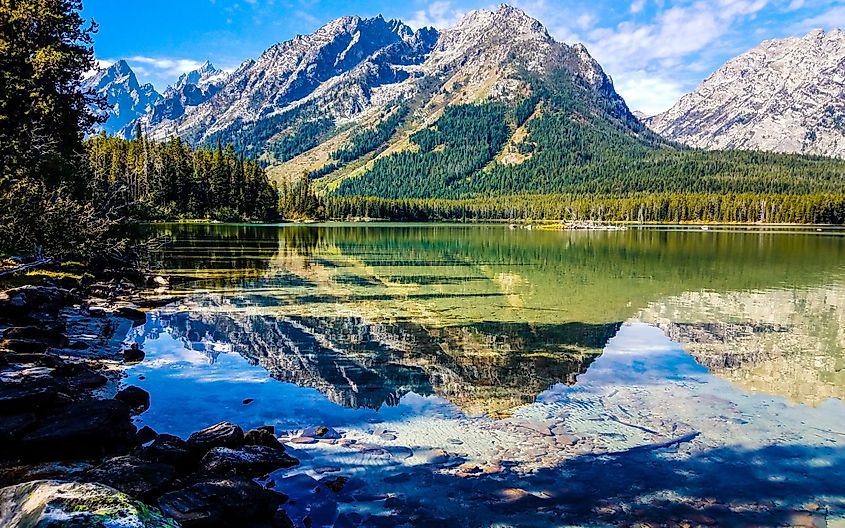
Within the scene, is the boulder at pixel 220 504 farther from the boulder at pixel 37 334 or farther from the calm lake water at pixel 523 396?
the boulder at pixel 37 334

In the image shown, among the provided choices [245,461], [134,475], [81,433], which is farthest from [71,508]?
[81,433]

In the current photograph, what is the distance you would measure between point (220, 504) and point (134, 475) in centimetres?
161

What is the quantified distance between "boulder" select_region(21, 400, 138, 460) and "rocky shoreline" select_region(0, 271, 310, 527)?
17 mm

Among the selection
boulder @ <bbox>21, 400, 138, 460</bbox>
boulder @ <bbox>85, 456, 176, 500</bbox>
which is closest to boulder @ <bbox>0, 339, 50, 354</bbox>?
boulder @ <bbox>21, 400, 138, 460</bbox>

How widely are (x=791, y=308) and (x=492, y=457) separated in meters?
25.8

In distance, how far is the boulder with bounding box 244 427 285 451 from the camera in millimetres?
11078

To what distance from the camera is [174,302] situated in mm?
28047

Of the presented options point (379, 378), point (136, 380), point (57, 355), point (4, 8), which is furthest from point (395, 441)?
point (4, 8)

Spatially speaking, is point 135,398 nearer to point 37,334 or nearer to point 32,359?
point 32,359

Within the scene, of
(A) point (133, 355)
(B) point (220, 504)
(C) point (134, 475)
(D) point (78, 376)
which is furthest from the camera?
(A) point (133, 355)

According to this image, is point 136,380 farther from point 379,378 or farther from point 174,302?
point 174,302

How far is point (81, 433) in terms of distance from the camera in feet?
32.3

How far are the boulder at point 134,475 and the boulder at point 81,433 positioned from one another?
1186 mm

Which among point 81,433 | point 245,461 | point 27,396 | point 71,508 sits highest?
point 71,508
